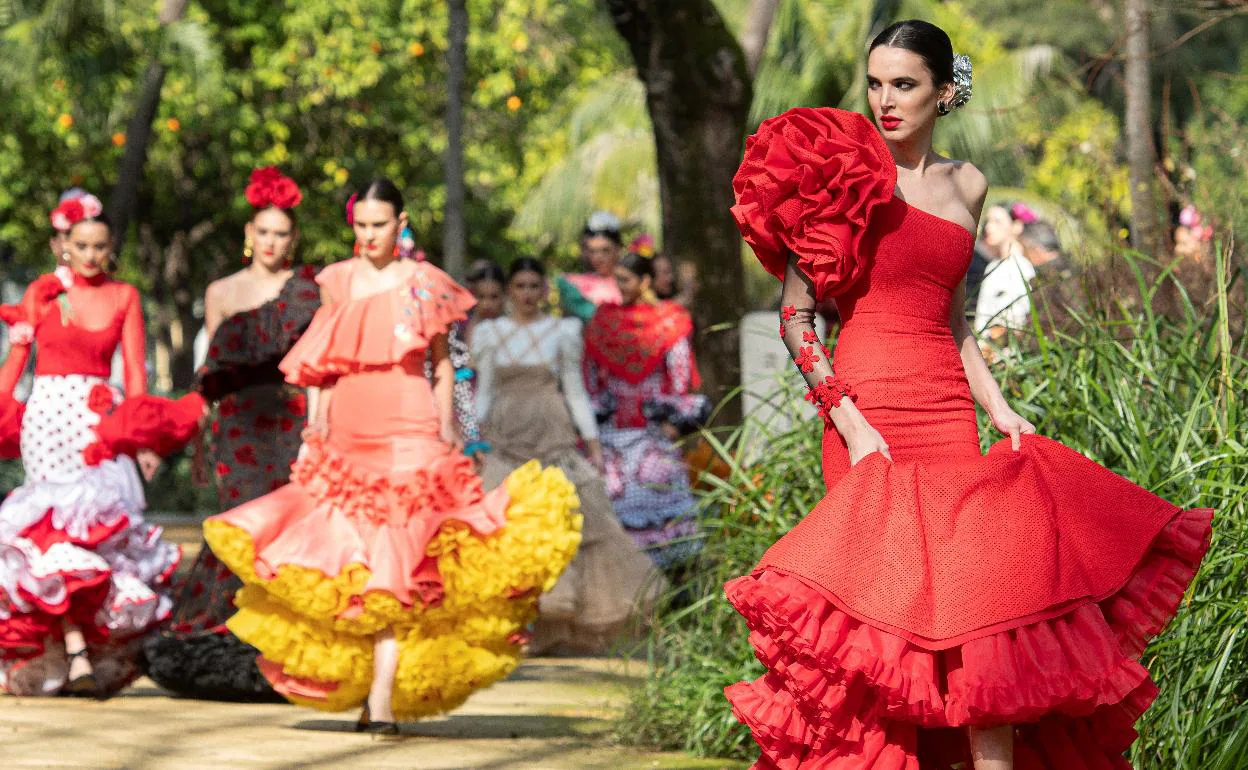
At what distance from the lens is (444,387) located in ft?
26.1

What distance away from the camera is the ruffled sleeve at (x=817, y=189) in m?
4.46

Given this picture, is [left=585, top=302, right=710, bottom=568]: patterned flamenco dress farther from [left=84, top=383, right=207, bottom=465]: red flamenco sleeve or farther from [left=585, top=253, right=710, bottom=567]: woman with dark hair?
[left=84, top=383, right=207, bottom=465]: red flamenco sleeve

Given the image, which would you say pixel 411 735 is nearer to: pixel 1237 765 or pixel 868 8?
pixel 1237 765

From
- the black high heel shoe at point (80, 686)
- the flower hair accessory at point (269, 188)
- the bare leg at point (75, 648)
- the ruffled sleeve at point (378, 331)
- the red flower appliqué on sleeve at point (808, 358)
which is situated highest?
the flower hair accessory at point (269, 188)

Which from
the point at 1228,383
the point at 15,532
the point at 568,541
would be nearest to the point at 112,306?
the point at 15,532

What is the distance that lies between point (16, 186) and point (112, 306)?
19.1 meters

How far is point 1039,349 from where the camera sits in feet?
22.4

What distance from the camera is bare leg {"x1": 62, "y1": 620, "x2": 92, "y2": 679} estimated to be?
344 inches

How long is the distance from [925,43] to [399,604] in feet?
11.8

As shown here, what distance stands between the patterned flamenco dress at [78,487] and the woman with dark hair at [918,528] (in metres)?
4.85

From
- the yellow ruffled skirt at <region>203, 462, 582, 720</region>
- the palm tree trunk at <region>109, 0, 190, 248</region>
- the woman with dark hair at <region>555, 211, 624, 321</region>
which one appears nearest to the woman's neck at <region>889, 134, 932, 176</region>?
the yellow ruffled skirt at <region>203, 462, 582, 720</region>

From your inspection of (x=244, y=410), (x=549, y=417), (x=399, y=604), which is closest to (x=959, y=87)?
(x=399, y=604)

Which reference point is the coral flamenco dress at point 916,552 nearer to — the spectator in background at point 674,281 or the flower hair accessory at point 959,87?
the flower hair accessory at point 959,87

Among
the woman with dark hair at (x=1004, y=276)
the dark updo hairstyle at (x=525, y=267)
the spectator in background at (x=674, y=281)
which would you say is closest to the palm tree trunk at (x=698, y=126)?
the spectator in background at (x=674, y=281)
